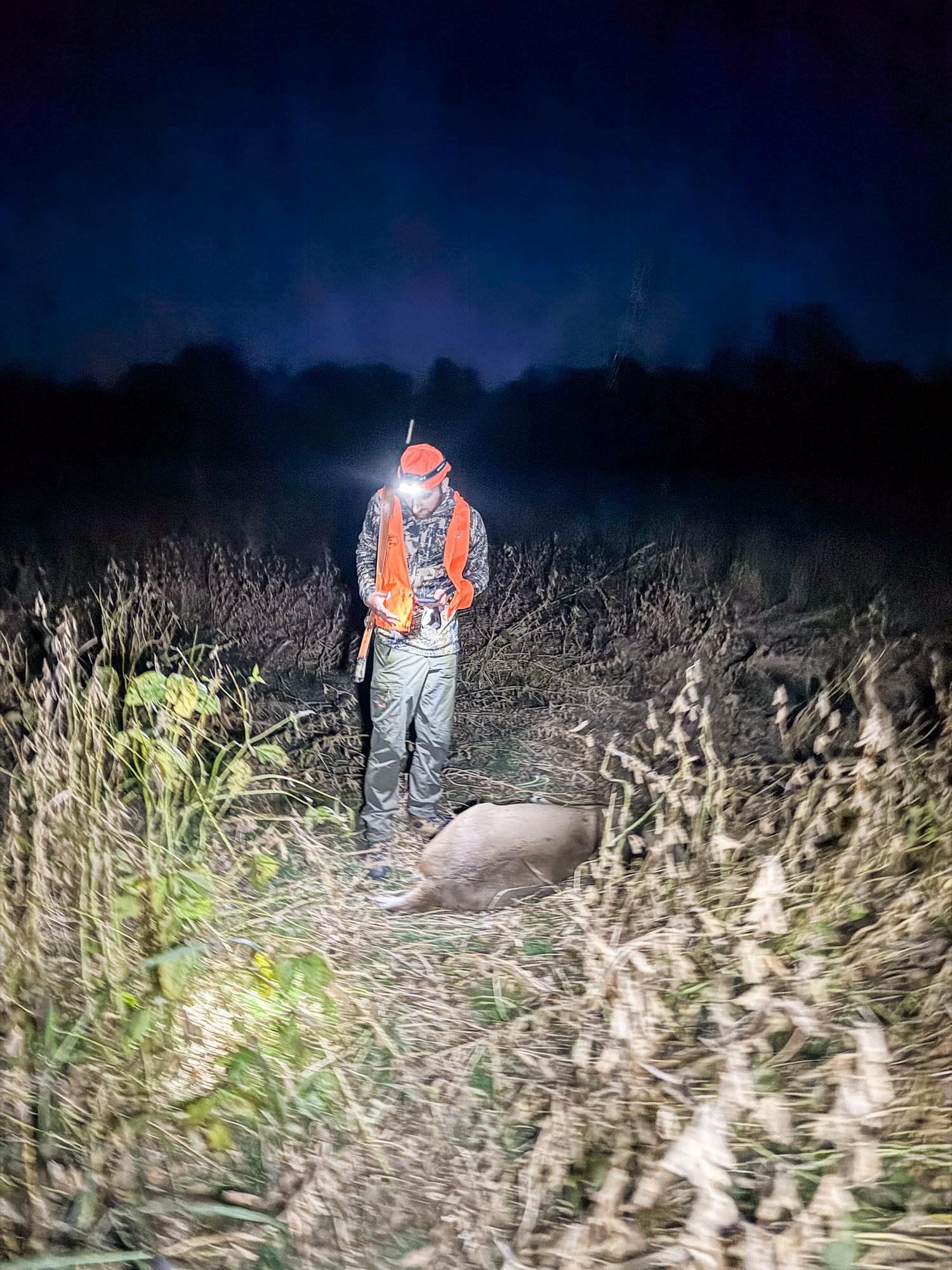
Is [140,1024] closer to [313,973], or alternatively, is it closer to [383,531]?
[313,973]

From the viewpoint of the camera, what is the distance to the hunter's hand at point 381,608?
12.1 feet

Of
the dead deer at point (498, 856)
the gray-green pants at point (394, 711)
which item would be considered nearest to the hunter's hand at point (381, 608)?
the gray-green pants at point (394, 711)

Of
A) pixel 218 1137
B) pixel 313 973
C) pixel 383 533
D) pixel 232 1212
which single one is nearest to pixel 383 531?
pixel 383 533

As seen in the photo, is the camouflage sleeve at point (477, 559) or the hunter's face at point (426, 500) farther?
the camouflage sleeve at point (477, 559)

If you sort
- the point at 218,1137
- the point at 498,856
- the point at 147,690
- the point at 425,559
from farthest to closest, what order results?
the point at 425,559
the point at 498,856
the point at 147,690
the point at 218,1137

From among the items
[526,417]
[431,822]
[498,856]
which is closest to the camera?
[498,856]

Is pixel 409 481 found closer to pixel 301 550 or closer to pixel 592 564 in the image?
pixel 592 564

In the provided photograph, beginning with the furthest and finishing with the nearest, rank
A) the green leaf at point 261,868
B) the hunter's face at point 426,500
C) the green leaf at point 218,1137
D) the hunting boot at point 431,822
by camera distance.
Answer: the hunting boot at point 431,822
the hunter's face at point 426,500
the green leaf at point 261,868
the green leaf at point 218,1137

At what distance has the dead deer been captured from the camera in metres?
3.25

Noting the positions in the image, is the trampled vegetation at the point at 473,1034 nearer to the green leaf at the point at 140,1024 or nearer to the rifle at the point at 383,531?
the green leaf at the point at 140,1024

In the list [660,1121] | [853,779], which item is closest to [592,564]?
[853,779]

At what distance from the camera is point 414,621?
376 centimetres

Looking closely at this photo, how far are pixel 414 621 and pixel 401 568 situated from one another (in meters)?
0.25

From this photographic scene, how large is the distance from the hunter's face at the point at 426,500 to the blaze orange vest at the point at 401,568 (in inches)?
2.8
